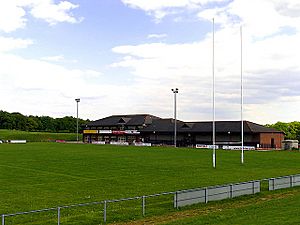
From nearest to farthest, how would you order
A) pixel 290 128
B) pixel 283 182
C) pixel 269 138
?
pixel 283 182
pixel 269 138
pixel 290 128

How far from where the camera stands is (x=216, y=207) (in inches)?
992

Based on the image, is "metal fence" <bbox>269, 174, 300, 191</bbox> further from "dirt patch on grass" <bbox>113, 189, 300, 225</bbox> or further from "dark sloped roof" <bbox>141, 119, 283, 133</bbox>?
"dark sloped roof" <bbox>141, 119, 283, 133</bbox>

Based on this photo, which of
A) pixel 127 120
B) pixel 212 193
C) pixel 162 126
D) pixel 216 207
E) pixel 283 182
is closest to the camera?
pixel 216 207

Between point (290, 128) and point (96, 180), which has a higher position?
point (290, 128)

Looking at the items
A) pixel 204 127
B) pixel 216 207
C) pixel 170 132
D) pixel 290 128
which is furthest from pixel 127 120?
pixel 216 207

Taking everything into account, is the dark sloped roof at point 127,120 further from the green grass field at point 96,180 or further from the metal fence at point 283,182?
the metal fence at point 283,182

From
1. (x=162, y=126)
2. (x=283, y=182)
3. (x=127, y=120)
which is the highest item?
(x=127, y=120)

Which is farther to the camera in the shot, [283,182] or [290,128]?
[290,128]

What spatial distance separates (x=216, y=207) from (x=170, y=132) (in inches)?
3465

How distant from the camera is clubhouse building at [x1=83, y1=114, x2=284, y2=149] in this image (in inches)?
3861

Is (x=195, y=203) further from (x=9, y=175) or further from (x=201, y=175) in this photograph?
(x=9, y=175)

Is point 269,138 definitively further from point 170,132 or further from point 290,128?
point 290,128

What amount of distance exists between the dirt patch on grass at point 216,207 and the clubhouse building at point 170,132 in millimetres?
66518

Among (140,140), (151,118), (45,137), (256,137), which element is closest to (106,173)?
(256,137)
